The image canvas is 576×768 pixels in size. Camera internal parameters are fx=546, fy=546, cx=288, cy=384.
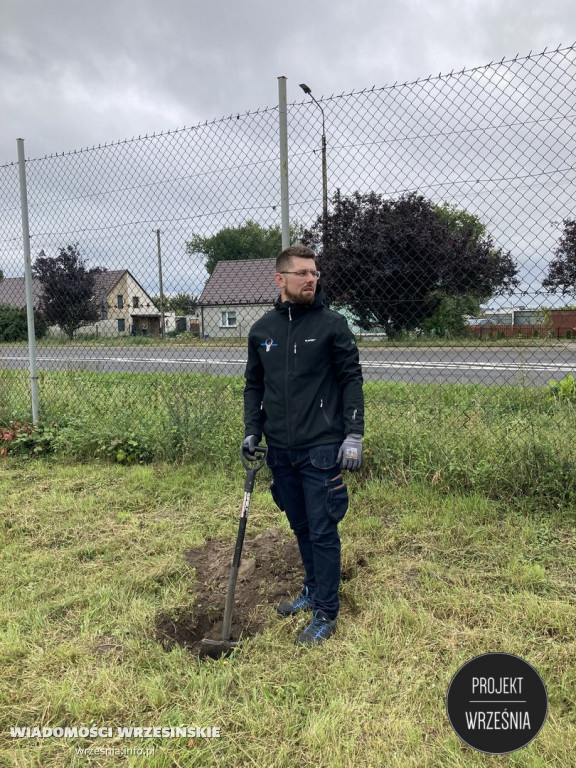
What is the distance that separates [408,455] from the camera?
435cm

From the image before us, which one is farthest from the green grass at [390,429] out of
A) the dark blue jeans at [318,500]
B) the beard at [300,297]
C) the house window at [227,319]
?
the beard at [300,297]

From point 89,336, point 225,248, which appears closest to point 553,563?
point 225,248

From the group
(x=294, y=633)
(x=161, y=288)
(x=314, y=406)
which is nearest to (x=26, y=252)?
(x=161, y=288)

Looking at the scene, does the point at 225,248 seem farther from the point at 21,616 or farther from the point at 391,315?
the point at 21,616

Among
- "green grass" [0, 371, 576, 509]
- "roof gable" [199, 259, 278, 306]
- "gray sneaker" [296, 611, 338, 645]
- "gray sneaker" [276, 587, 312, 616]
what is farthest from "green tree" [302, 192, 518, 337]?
"gray sneaker" [296, 611, 338, 645]

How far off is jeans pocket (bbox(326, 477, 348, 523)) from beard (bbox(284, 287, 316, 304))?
872 mm

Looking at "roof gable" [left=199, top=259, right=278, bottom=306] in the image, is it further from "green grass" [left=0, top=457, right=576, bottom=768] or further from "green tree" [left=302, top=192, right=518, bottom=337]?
"green grass" [left=0, top=457, right=576, bottom=768]

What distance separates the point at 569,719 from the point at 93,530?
10.2 ft

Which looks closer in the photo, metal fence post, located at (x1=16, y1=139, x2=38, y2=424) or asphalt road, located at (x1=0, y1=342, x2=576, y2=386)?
asphalt road, located at (x1=0, y1=342, x2=576, y2=386)

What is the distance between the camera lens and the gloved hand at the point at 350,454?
249cm

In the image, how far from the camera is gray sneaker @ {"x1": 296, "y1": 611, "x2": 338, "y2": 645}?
8.54 feet

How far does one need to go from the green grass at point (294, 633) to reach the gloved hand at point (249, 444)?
0.87 meters

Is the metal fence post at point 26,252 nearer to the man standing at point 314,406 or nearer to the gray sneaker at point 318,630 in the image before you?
the man standing at point 314,406

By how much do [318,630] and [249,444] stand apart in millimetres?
956
